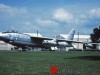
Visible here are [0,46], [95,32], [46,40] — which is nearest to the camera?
[95,32]

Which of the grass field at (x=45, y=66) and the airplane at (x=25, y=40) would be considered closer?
the grass field at (x=45, y=66)

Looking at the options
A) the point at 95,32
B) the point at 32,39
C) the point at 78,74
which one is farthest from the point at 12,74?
the point at 32,39

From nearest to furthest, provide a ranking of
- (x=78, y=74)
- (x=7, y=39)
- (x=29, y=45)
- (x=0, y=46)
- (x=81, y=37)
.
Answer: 1. (x=78, y=74)
2. (x=7, y=39)
3. (x=29, y=45)
4. (x=0, y=46)
5. (x=81, y=37)

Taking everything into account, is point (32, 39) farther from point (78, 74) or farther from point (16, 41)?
point (78, 74)

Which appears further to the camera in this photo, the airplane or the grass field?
the airplane

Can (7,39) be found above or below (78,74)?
above

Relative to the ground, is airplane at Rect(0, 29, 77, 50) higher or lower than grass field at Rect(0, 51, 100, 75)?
higher

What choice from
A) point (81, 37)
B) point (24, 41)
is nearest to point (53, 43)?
point (24, 41)

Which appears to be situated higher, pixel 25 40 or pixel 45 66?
pixel 25 40

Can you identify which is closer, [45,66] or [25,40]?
[45,66]

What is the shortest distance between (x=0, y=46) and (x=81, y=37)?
48685mm

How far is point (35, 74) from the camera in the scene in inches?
678

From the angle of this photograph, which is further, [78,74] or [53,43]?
[53,43]

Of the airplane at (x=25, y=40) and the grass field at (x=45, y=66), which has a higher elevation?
the airplane at (x=25, y=40)
